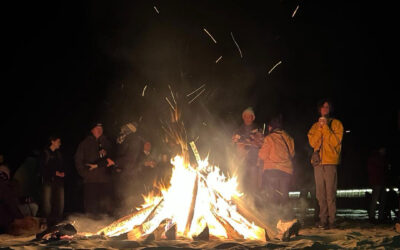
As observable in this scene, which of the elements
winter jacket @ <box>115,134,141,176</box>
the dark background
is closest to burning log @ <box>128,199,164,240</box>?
winter jacket @ <box>115,134,141,176</box>

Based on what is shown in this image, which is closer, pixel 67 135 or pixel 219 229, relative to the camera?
pixel 219 229

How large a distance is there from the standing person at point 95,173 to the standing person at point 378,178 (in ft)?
17.4

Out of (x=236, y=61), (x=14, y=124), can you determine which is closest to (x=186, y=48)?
(x=236, y=61)

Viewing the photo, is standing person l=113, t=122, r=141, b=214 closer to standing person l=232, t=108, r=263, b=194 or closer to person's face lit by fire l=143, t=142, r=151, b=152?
person's face lit by fire l=143, t=142, r=151, b=152

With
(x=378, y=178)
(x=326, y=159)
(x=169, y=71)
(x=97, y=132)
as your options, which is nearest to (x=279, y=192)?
(x=326, y=159)

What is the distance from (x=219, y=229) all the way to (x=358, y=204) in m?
9.05

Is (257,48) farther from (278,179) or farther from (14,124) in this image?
(278,179)

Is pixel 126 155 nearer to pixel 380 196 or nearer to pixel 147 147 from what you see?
pixel 147 147

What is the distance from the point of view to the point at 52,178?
1059 centimetres

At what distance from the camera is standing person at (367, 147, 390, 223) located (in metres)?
10.5

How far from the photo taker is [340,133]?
29.0 ft

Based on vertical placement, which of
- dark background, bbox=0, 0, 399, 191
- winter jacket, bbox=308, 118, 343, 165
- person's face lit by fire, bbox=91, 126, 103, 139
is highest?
dark background, bbox=0, 0, 399, 191

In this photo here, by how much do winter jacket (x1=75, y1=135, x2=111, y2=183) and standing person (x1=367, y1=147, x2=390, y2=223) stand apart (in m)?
5.35

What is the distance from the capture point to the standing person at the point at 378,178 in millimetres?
10500
